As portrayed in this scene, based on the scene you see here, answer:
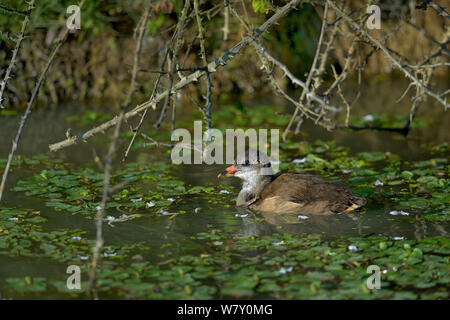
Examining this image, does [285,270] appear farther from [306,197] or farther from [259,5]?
[259,5]

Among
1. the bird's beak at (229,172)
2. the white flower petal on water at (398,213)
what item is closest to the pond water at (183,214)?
the white flower petal on water at (398,213)

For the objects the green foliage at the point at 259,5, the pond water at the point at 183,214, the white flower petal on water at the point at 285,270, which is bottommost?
the white flower petal on water at the point at 285,270

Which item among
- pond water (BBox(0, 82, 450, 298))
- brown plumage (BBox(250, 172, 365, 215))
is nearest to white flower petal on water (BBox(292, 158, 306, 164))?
pond water (BBox(0, 82, 450, 298))

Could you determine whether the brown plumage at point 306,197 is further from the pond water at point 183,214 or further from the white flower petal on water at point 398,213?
the white flower petal on water at point 398,213

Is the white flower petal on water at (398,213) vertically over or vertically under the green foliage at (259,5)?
under

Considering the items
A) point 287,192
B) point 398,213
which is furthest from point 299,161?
point 398,213

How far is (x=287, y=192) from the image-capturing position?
7309 mm

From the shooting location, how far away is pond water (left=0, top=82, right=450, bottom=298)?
18.0 ft

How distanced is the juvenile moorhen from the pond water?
143 mm

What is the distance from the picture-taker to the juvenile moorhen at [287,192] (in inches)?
280

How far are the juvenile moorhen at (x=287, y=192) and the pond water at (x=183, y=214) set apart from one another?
14 cm

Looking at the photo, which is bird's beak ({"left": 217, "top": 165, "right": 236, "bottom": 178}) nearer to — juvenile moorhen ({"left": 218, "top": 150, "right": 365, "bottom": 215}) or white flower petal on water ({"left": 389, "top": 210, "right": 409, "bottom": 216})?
juvenile moorhen ({"left": 218, "top": 150, "right": 365, "bottom": 215})
